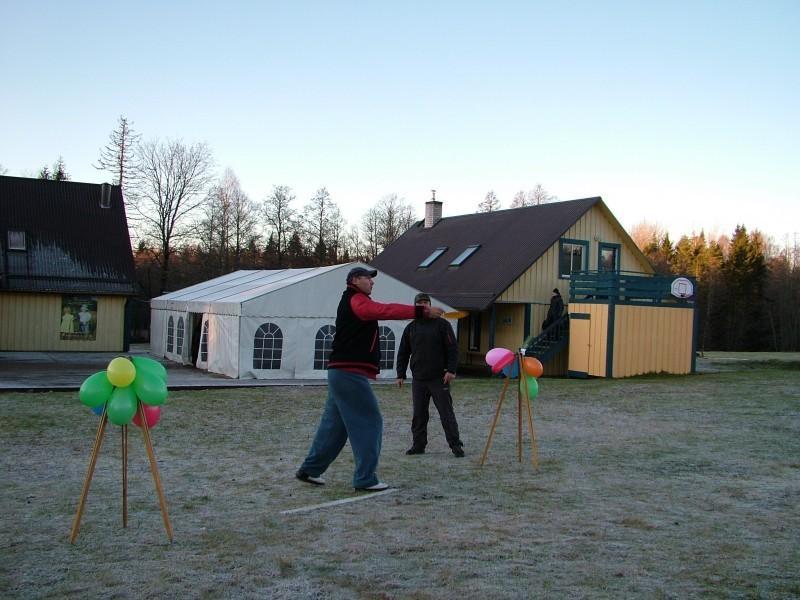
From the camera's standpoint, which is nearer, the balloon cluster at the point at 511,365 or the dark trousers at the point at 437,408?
the balloon cluster at the point at 511,365

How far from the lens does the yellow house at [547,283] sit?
21.9 meters

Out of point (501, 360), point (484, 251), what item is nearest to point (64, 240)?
point (484, 251)


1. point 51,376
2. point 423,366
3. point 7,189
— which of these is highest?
point 7,189

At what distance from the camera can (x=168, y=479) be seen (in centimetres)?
753

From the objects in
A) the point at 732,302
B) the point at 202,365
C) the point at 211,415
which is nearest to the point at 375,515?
the point at 211,415

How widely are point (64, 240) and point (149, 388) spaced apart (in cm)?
2445

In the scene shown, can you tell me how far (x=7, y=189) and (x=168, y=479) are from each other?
991 inches

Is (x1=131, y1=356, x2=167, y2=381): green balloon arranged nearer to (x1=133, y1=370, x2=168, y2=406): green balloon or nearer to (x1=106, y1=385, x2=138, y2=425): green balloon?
(x1=133, y1=370, x2=168, y2=406): green balloon

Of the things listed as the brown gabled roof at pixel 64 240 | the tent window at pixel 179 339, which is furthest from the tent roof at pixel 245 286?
the brown gabled roof at pixel 64 240

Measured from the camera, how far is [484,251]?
26.7m

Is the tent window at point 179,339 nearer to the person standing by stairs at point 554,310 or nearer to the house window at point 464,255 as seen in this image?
the house window at point 464,255

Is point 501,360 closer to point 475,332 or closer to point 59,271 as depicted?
point 475,332

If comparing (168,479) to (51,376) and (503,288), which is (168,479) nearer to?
(51,376)

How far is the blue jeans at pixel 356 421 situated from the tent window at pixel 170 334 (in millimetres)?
17616
